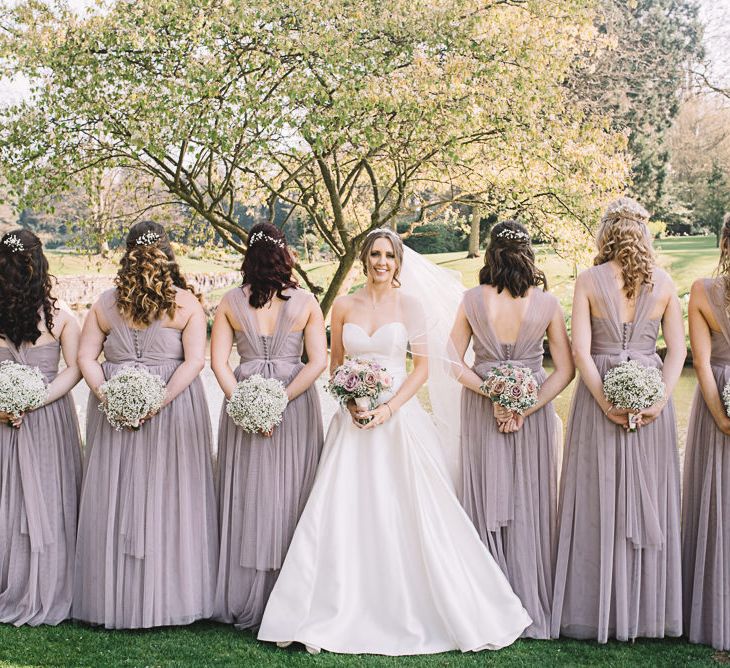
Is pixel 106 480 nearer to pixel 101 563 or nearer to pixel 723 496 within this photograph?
pixel 101 563

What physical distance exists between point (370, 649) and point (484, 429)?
1417 millimetres

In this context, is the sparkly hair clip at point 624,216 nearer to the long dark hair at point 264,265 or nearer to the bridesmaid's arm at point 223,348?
the long dark hair at point 264,265

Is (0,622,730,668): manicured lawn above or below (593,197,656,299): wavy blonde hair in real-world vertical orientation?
below

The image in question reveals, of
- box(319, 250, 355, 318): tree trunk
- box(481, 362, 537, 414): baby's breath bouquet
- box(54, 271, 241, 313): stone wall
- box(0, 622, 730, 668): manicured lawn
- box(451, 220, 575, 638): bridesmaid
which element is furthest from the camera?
box(54, 271, 241, 313): stone wall

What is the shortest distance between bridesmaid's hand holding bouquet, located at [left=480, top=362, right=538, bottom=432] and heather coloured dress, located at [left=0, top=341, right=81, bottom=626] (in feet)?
8.76

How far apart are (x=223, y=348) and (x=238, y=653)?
1.74 m

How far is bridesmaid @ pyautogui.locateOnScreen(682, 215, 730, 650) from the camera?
4422 mm

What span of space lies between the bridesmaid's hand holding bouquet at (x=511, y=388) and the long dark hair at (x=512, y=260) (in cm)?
50

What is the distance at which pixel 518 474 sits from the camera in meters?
4.75

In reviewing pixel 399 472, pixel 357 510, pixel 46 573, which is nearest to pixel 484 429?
pixel 399 472

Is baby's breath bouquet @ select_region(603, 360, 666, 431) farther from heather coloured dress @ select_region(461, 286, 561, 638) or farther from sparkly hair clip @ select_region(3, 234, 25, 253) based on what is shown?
sparkly hair clip @ select_region(3, 234, 25, 253)

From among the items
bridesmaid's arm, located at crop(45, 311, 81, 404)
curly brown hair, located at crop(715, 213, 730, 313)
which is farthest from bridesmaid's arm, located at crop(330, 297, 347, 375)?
curly brown hair, located at crop(715, 213, 730, 313)

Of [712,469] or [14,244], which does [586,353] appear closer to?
[712,469]

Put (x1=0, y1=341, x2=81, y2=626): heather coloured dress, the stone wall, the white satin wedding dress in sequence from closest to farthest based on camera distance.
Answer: the white satin wedding dress → (x1=0, y1=341, x2=81, y2=626): heather coloured dress → the stone wall
